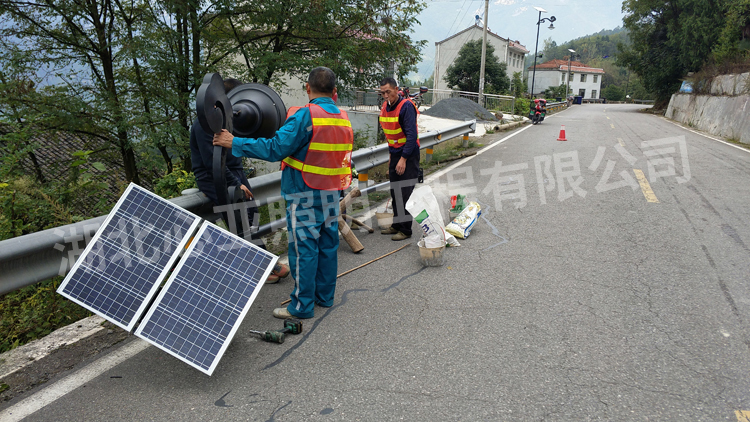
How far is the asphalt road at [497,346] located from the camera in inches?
105

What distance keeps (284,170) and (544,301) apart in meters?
2.38

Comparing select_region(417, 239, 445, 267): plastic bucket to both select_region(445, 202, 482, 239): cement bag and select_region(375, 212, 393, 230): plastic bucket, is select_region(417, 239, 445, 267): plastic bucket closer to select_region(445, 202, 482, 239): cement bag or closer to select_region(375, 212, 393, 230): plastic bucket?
select_region(445, 202, 482, 239): cement bag

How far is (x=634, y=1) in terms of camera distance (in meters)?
41.5

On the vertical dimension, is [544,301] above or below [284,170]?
below

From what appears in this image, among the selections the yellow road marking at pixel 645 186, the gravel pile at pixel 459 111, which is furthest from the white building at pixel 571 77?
the yellow road marking at pixel 645 186

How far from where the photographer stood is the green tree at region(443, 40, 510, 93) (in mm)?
48781

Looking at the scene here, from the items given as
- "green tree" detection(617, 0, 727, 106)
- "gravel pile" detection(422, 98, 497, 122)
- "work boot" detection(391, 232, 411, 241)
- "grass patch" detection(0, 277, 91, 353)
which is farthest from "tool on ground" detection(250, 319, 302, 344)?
"green tree" detection(617, 0, 727, 106)

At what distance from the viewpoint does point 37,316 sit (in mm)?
3746

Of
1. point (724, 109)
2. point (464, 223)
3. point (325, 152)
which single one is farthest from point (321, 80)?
point (724, 109)

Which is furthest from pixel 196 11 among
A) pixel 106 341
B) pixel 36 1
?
pixel 106 341

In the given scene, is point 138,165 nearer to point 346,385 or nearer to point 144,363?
point 144,363

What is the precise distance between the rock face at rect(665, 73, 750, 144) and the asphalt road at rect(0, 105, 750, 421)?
586 inches

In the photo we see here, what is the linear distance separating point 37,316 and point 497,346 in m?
3.51

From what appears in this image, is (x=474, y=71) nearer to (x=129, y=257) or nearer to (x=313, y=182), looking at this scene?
(x=313, y=182)
